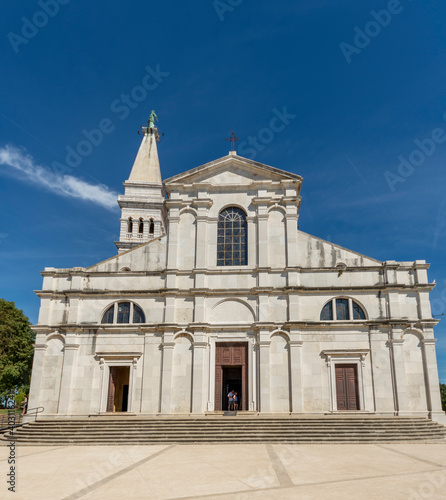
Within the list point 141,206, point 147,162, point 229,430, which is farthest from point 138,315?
point 147,162

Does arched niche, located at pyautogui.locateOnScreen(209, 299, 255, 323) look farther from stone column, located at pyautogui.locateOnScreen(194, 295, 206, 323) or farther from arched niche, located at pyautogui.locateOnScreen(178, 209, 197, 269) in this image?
arched niche, located at pyautogui.locateOnScreen(178, 209, 197, 269)

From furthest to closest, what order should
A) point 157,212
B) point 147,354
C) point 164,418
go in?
point 157,212 → point 147,354 → point 164,418

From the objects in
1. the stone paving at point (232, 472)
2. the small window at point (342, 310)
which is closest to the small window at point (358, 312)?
the small window at point (342, 310)

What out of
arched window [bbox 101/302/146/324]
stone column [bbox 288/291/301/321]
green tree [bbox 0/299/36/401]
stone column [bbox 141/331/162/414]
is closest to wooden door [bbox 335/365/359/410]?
stone column [bbox 288/291/301/321]

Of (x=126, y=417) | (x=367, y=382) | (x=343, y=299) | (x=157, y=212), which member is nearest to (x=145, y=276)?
(x=126, y=417)

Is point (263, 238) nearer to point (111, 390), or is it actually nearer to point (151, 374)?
point (151, 374)

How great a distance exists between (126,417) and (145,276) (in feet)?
25.5

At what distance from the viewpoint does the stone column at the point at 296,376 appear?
23.5 m

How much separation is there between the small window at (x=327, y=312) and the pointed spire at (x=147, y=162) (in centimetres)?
3328

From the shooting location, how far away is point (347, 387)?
78.3ft

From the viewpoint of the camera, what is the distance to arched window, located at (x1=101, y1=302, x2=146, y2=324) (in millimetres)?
25859

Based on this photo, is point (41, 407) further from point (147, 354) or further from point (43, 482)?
point (43, 482)

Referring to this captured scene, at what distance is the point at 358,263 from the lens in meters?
25.9

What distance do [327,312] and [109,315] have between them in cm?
1240
